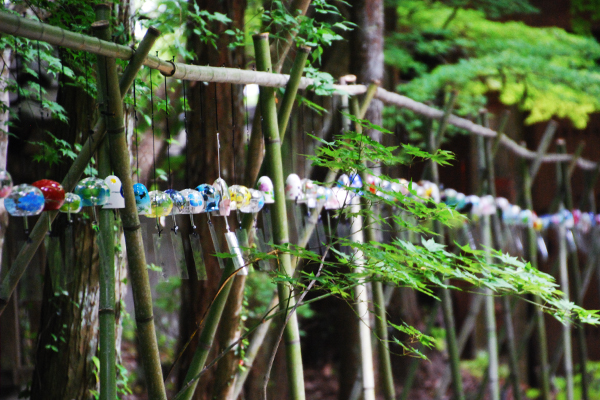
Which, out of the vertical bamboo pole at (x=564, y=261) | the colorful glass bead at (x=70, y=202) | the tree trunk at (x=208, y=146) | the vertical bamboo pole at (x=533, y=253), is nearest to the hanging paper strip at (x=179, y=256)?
the colorful glass bead at (x=70, y=202)

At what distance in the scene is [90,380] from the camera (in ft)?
8.96

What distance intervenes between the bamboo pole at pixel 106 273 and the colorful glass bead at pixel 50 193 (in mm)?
164

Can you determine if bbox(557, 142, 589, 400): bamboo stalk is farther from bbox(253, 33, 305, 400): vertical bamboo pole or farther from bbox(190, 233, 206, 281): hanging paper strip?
bbox(190, 233, 206, 281): hanging paper strip

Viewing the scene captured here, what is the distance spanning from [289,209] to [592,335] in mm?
6306

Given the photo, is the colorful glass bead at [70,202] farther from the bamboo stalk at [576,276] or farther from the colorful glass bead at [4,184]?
the bamboo stalk at [576,276]

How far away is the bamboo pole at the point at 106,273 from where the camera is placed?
170 cm

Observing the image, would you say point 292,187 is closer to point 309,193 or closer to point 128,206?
point 309,193

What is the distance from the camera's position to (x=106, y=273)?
172 centimetres

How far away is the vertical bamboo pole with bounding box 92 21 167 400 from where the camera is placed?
5.41 ft

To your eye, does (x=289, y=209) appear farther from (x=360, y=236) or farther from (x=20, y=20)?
(x=20, y=20)

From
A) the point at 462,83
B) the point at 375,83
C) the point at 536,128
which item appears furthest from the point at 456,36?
the point at 375,83

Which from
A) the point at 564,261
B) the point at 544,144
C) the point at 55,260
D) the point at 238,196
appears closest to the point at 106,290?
the point at 55,260

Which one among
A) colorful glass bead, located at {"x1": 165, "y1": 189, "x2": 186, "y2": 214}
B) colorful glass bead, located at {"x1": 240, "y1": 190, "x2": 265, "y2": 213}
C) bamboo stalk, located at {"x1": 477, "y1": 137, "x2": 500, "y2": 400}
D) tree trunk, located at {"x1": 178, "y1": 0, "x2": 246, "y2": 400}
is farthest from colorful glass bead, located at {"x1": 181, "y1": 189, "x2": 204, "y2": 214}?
bamboo stalk, located at {"x1": 477, "y1": 137, "x2": 500, "y2": 400}

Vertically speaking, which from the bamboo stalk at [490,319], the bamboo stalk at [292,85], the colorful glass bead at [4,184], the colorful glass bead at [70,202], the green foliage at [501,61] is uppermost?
the green foliage at [501,61]
